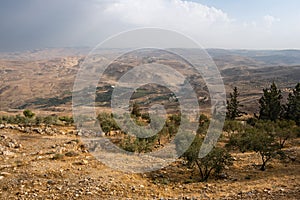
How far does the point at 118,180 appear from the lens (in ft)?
53.9

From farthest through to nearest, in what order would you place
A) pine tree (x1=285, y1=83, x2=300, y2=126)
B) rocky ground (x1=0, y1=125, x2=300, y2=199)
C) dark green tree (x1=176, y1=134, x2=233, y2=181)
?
pine tree (x1=285, y1=83, x2=300, y2=126) → dark green tree (x1=176, y1=134, x2=233, y2=181) → rocky ground (x1=0, y1=125, x2=300, y2=199)

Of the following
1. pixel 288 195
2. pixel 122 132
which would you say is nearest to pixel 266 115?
pixel 122 132

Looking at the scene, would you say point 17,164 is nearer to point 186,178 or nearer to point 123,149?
point 123,149

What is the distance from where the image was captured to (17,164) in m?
19.1

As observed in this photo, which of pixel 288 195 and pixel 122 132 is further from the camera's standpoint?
pixel 122 132

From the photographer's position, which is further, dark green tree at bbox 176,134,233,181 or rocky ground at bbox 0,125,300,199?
dark green tree at bbox 176,134,233,181

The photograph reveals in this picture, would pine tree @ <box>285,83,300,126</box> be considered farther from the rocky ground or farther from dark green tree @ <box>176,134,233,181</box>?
dark green tree @ <box>176,134,233,181</box>

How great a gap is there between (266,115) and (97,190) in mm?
40083

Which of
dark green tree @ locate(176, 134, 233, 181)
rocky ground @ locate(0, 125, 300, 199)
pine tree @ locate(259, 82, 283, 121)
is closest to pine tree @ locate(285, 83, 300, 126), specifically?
pine tree @ locate(259, 82, 283, 121)

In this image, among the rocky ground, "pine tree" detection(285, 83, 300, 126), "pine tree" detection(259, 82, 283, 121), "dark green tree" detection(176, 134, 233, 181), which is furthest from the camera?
"pine tree" detection(259, 82, 283, 121)

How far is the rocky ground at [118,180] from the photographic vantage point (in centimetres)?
1475

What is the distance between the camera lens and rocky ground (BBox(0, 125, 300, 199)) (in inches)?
581

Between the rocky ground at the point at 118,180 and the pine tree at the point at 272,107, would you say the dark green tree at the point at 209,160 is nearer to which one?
the rocky ground at the point at 118,180

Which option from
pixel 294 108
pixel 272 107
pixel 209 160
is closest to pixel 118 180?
pixel 209 160
